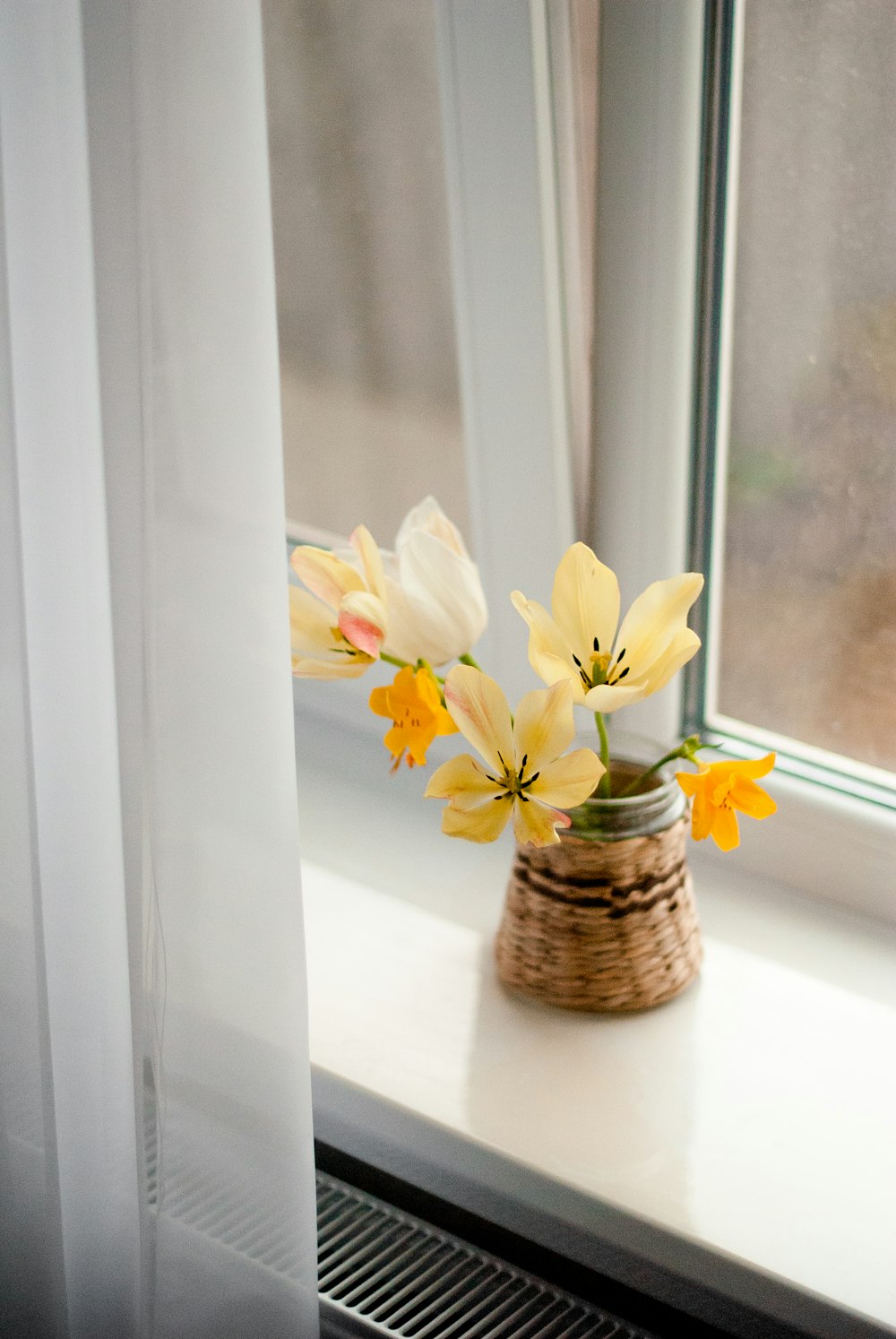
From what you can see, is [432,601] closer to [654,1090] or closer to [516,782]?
[516,782]

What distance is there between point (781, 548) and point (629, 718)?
20 centimetres

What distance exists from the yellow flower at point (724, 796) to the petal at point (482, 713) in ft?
0.35

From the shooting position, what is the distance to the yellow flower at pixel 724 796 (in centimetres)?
78

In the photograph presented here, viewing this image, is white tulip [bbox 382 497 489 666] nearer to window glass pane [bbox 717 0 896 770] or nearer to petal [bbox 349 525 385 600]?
petal [bbox 349 525 385 600]

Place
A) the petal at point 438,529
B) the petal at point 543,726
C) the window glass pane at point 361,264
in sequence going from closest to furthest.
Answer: the petal at point 543,726, the petal at point 438,529, the window glass pane at point 361,264

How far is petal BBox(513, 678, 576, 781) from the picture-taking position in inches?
29.7

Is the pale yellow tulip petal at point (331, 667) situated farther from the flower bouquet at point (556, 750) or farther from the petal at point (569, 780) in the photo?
the petal at point (569, 780)

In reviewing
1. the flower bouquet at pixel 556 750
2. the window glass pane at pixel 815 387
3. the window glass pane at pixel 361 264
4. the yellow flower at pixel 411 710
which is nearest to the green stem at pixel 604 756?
the flower bouquet at pixel 556 750

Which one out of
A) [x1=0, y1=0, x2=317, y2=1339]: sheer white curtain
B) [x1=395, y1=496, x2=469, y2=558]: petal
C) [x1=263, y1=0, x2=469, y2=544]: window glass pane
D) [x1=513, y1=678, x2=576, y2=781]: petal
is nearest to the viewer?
[x1=0, y1=0, x2=317, y2=1339]: sheer white curtain

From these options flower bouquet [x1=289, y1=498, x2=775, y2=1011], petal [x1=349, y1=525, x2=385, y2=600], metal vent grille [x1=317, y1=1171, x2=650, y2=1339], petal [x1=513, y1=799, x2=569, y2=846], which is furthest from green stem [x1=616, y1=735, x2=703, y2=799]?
metal vent grille [x1=317, y1=1171, x2=650, y2=1339]

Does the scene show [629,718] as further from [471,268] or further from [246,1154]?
[246,1154]

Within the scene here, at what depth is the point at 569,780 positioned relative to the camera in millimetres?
768

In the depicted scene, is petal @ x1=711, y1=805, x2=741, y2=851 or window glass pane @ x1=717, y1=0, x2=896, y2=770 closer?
petal @ x1=711, y1=805, x2=741, y2=851

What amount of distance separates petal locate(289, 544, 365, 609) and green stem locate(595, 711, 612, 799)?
181 millimetres
